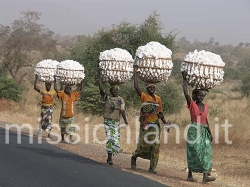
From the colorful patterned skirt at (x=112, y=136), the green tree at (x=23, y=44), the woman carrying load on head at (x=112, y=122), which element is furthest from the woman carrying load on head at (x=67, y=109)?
the green tree at (x=23, y=44)

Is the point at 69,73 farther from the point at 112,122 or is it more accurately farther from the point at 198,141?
the point at 198,141

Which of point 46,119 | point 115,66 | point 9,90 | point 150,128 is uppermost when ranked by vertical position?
point 115,66

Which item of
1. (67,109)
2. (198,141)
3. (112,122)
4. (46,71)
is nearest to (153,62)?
(112,122)

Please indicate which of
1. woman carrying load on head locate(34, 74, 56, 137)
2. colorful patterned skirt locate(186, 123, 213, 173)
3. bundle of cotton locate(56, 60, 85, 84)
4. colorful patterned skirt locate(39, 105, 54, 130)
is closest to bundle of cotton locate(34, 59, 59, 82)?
woman carrying load on head locate(34, 74, 56, 137)

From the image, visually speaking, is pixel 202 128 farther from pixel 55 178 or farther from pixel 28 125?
pixel 28 125

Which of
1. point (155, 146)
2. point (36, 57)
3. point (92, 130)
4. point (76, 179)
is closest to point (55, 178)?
point (76, 179)

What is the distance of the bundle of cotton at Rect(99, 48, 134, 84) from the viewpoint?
33.4ft

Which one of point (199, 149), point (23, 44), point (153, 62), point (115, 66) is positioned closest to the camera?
point (199, 149)

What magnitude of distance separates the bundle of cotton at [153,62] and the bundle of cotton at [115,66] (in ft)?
2.55

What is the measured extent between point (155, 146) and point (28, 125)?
32.9ft

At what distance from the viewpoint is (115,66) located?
1020 centimetres

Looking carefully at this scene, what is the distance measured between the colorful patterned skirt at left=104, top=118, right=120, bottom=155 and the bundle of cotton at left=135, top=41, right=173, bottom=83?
1317mm

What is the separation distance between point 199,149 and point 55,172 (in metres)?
2.61

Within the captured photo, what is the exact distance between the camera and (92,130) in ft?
56.6
